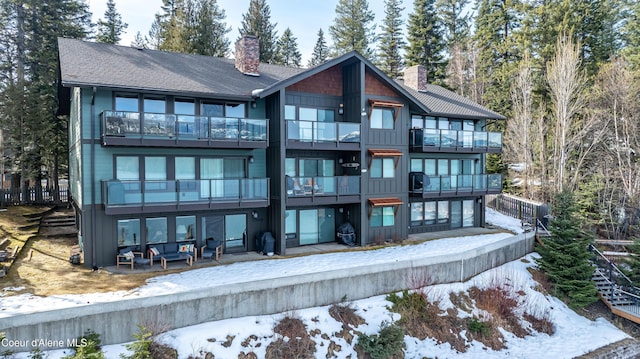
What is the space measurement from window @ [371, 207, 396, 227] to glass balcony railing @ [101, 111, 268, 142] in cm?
696

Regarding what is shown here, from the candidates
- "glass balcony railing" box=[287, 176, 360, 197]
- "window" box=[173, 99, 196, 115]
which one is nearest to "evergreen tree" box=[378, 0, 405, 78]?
"glass balcony railing" box=[287, 176, 360, 197]

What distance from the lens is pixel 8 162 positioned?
26.8 m

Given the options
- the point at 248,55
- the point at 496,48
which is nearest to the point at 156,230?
the point at 248,55

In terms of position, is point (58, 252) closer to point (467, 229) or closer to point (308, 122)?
point (308, 122)

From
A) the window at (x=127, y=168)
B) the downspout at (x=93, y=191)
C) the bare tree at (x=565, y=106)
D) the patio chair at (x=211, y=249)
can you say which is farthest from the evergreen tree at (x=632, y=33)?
the downspout at (x=93, y=191)

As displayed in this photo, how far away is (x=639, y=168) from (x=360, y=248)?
20.4 meters

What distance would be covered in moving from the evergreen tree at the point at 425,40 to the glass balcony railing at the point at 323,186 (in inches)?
1025

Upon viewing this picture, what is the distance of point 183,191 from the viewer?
50.0 feet

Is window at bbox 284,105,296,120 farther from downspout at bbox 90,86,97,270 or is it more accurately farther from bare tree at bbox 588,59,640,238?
bare tree at bbox 588,59,640,238

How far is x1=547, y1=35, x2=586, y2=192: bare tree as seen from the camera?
27312 millimetres

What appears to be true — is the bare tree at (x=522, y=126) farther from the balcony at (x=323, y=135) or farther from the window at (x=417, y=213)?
the balcony at (x=323, y=135)

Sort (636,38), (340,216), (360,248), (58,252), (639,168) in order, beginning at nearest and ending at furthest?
(58,252)
(360,248)
(340,216)
(639,168)
(636,38)

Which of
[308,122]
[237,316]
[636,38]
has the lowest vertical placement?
[237,316]

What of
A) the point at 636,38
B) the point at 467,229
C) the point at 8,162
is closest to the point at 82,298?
the point at 467,229
